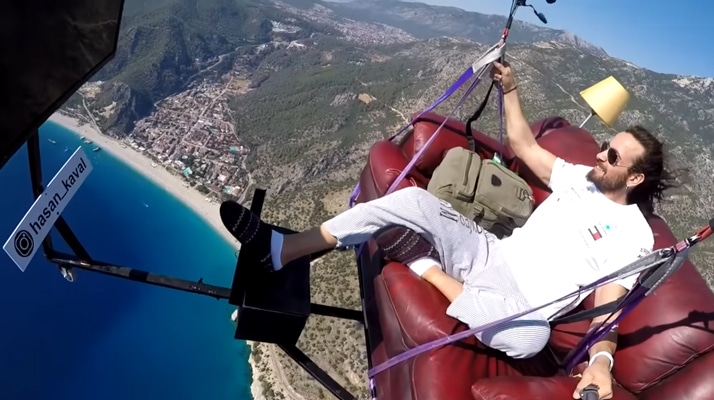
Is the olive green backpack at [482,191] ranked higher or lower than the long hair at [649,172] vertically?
lower

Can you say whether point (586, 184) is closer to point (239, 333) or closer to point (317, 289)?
point (239, 333)

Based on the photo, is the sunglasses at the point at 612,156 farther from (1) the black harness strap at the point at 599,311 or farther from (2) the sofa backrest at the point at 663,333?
(1) the black harness strap at the point at 599,311

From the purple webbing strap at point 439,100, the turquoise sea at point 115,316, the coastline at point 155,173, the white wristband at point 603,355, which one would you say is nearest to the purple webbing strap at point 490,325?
the white wristband at point 603,355

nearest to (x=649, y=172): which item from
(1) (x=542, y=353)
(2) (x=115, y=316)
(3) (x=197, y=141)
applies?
(1) (x=542, y=353)

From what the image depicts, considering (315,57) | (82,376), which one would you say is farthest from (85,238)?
(315,57)

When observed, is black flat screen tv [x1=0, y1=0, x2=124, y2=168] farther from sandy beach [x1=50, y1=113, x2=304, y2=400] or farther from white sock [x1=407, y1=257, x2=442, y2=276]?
sandy beach [x1=50, y1=113, x2=304, y2=400]

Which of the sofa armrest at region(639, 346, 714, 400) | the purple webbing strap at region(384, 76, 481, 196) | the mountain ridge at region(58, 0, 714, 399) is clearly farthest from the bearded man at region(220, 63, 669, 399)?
the mountain ridge at region(58, 0, 714, 399)
